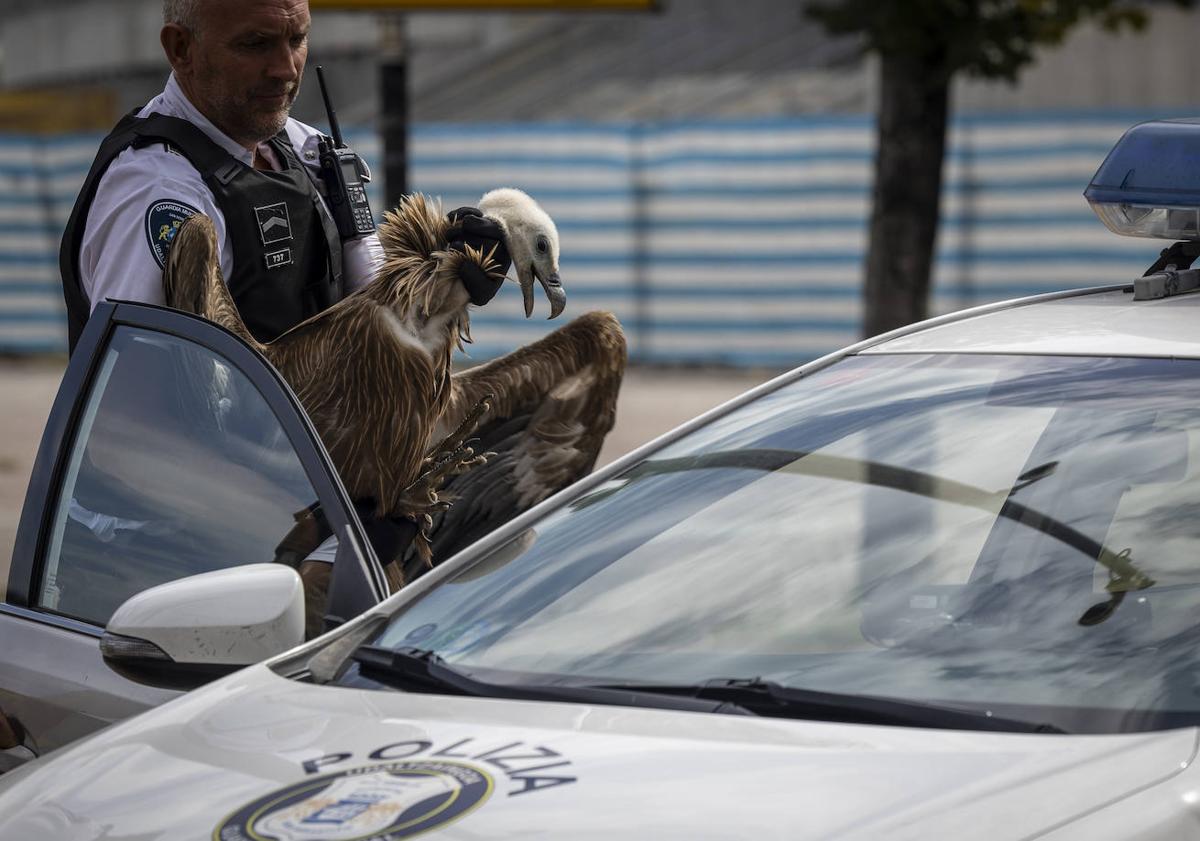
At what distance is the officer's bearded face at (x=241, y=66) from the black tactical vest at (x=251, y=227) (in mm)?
69

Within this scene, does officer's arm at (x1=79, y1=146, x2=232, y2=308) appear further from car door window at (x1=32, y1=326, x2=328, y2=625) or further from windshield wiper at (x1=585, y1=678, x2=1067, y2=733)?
windshield wiper at (x1=585, y1=678, x2=1067, y2=733)

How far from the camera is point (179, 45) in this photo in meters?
3.24

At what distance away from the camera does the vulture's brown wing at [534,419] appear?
3207 mm

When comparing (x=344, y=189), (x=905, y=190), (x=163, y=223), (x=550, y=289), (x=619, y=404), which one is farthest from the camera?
(x=619, y=404)

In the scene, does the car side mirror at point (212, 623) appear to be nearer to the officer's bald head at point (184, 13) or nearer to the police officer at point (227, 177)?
the police officer at point (227, 177)

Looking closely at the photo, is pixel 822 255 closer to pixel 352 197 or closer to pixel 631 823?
pixel 352 197

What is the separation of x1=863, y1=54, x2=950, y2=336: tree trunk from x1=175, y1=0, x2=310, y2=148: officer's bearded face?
3431 mm

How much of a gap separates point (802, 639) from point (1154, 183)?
2.99 feet

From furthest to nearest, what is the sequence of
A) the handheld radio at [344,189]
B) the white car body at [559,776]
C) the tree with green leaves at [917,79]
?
the tree with green leaves at [917,79]
the handheld radio at [344,189]
the white car body at [559,776]

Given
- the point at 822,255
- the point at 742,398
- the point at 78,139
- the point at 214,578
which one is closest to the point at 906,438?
the point at 742,398

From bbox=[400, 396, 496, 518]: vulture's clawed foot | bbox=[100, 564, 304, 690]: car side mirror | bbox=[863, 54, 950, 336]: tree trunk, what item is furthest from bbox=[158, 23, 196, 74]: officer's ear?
bbox=[863, 54, 950, 336]: tree trunk

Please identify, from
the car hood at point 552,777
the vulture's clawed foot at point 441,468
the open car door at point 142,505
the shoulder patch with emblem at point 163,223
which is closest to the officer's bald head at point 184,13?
the shoulder patch with emblem at point 163,223

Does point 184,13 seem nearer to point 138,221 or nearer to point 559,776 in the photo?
point 138,221

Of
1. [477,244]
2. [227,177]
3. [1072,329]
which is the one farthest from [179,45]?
[1072,329]
